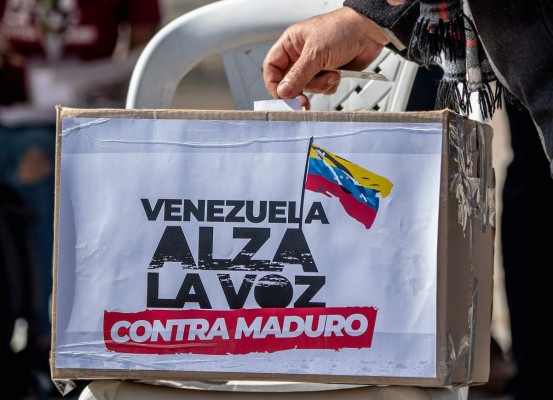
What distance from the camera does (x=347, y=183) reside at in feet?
4.91

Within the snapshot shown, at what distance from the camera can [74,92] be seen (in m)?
3.32

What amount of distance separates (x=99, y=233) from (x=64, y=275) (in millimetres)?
77

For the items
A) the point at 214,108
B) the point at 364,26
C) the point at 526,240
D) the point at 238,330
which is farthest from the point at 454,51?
the point at 214,108

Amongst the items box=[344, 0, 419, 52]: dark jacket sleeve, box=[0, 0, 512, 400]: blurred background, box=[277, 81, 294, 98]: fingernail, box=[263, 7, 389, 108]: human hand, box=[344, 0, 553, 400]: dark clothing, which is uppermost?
box=[344, 0, 419, 52]: dark jacket sleeve

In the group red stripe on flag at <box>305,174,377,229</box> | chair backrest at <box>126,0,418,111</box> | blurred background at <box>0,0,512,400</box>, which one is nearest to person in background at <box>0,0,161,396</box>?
blurred background at <box>0,0,512,400</box>

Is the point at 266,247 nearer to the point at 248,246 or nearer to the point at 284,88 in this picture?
the point at 248,246

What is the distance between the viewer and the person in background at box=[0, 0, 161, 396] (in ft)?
10.8

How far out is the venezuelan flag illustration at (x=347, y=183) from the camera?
58.6 inches

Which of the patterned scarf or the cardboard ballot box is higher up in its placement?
the patterned scarf

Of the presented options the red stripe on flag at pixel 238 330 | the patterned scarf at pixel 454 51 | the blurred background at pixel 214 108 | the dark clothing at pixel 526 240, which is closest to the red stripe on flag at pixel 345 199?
the red stripe on flag at pixel 238 330

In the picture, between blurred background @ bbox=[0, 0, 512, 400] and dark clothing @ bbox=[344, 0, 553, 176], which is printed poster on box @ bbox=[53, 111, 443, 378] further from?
blurred background @ bbox=[0, 0, 512, 400]

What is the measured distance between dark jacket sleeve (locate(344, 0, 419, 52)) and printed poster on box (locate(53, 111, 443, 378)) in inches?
7.0

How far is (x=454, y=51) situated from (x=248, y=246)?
38cm

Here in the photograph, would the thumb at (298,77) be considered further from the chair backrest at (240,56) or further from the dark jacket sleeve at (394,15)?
the chair backrest at (240,56)
